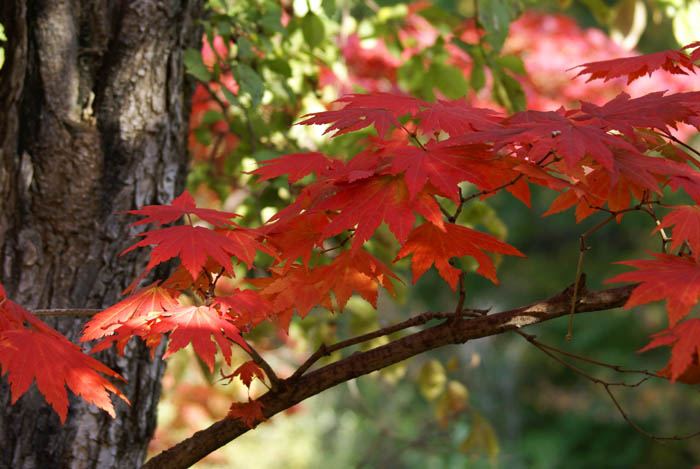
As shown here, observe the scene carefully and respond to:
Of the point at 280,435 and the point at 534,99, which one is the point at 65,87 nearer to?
the point at 534,99

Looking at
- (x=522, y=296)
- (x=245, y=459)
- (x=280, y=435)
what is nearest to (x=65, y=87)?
(x=245, y=459)

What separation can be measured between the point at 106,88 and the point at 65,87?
0.06 m

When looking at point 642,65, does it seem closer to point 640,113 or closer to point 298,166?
point 640,113

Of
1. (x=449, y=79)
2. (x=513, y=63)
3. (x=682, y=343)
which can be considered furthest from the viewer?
(x=449, y=79)

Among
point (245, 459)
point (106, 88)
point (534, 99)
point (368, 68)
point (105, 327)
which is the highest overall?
point (106, 88)

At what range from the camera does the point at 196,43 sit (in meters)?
1.33

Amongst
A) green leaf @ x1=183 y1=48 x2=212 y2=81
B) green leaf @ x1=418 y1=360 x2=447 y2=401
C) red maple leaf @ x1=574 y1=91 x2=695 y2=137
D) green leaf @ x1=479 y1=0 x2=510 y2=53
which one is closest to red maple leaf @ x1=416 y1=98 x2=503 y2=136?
red maple leaf @ x1=574 y1=91 x2=695 y2=137

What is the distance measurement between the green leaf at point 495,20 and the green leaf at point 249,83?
0.48 meters

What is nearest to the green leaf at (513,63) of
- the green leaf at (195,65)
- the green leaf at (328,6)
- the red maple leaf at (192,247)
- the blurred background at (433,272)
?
the blurred background at (433,272)

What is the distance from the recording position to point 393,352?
2.87 feet

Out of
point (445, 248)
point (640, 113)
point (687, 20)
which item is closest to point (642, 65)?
point (640, 113)

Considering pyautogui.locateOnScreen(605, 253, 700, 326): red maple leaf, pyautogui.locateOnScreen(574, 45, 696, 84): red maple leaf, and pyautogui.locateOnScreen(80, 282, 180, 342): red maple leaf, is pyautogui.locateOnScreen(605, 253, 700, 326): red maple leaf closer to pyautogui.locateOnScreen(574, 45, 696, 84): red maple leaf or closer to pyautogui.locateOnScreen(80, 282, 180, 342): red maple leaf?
pyautogui.locateOnScreen(574, 45, 696, 84): red maple leaf

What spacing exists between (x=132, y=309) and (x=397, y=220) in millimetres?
317

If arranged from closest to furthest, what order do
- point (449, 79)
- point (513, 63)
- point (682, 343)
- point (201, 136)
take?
1. point (682, 343)
2. point (513, 63)
3. point (449, 79)
4. point (201, 136)
